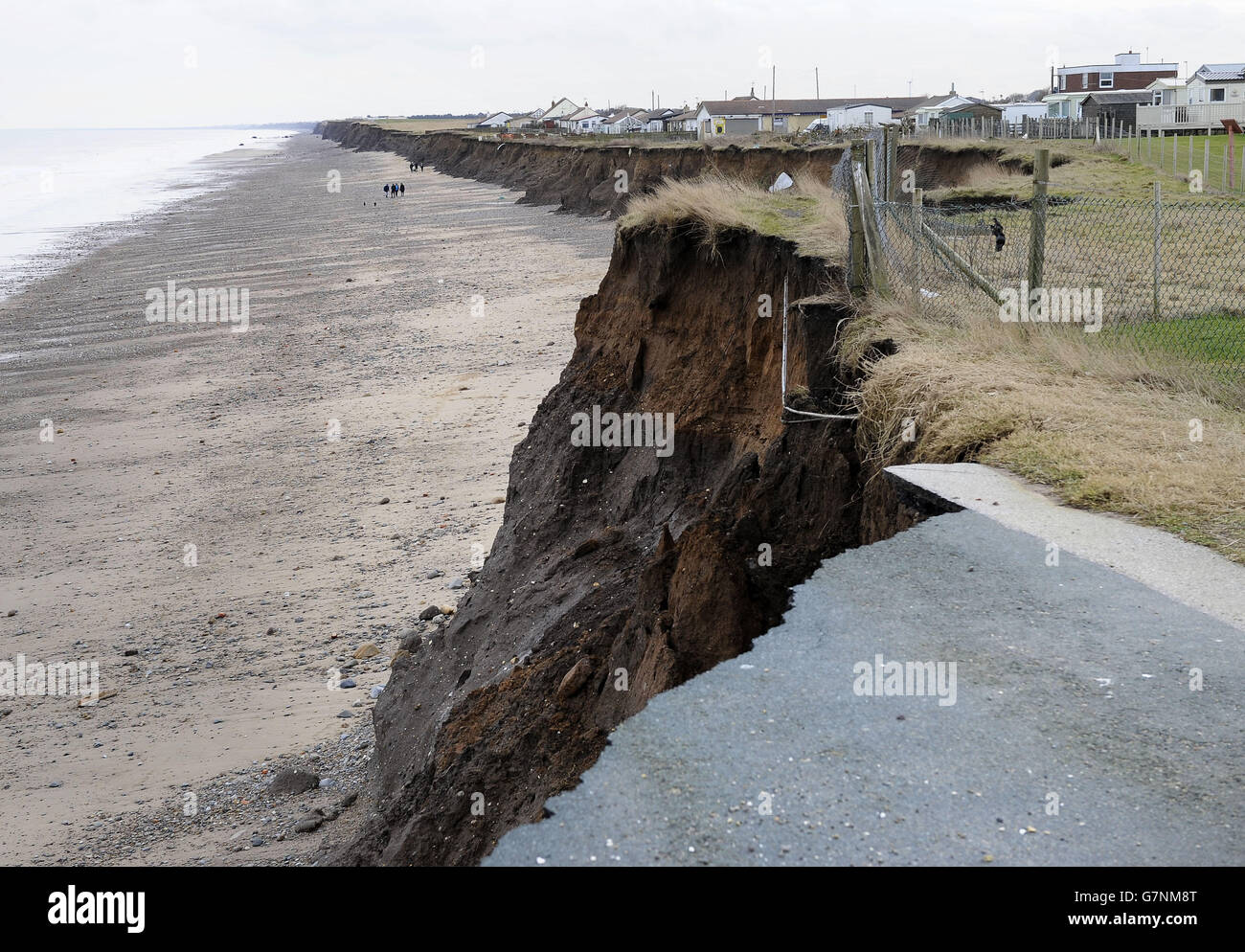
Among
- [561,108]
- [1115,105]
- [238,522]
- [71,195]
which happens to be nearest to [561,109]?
[561,108]

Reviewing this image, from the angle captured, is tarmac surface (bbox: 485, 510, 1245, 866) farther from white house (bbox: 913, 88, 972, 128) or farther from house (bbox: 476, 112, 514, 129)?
house (bbox: 476, 112, 514, 129)

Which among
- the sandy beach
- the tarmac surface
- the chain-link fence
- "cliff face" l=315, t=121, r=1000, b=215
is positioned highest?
"cliff face" l=315, t=121, r=1000, b=215

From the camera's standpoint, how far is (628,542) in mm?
9008

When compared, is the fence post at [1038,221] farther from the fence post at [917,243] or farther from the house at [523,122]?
the house at [523,122]

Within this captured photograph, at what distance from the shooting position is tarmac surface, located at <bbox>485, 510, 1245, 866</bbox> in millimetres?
3383

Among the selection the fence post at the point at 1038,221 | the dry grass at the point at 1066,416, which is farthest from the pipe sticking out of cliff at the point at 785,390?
the fence post at the point at 1038,221

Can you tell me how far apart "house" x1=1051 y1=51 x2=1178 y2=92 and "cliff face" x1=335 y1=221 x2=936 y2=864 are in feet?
257

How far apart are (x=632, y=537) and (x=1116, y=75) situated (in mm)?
83269

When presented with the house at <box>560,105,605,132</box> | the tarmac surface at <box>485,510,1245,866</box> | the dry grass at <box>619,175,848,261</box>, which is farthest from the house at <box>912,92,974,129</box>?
the tarmac surface at <box>485,510,1245,866</box>

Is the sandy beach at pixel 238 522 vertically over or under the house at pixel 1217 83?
under

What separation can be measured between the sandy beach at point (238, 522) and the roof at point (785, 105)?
66.7 meters

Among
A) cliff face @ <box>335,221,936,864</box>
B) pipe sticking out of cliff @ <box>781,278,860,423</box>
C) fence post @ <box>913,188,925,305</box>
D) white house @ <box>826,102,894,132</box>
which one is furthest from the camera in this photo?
white house @ <box>826,102,894,132</box>

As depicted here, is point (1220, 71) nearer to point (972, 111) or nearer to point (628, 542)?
point (972, 111)

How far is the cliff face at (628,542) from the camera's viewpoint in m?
5.43
